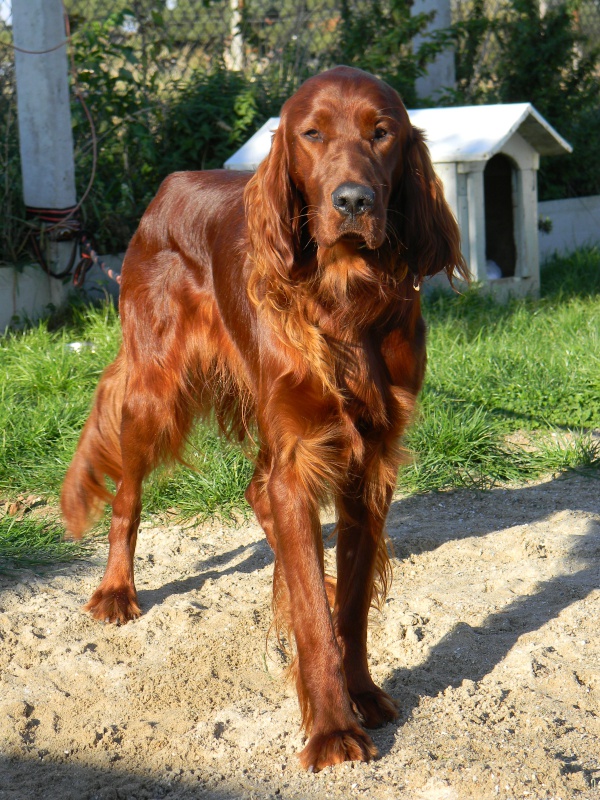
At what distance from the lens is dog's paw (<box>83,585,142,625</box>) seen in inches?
112

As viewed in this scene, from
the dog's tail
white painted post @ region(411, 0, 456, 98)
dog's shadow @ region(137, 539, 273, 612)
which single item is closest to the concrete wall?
white painted post @ region(411, 0, 456, 98)

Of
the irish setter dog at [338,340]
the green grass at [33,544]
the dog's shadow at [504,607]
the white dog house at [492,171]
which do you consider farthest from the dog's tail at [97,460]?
the white dog house at [492,171]

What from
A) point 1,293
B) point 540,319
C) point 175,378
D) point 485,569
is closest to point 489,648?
point 485,569

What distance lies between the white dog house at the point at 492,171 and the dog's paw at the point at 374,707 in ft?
12.7

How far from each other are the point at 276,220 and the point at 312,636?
0.94m

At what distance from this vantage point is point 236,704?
2.37m

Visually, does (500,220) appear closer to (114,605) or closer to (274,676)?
(114,605)

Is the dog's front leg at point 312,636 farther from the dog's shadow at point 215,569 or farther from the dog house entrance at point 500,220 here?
the dog house entrance at point 500,220

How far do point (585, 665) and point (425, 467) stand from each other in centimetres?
154

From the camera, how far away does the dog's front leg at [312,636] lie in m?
2.07

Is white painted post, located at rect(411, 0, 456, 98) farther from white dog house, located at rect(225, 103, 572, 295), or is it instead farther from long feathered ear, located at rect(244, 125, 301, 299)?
long feathered ear, located at rect(244, 125, 301, 299)

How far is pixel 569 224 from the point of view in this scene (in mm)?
8219

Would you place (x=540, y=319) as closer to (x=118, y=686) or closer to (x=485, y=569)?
(x=485, y=569)

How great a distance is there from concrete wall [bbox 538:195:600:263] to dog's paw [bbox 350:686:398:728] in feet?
19.5
